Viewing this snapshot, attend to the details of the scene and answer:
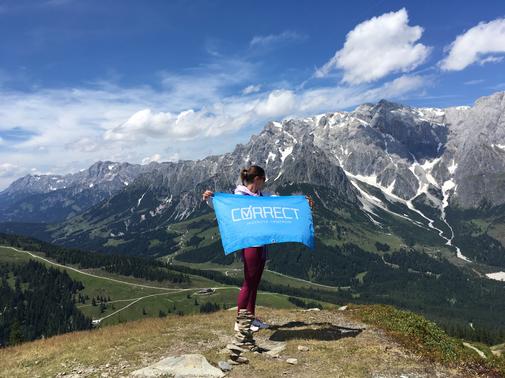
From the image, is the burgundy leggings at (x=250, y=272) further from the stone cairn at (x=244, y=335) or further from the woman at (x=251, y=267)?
the stone cairn at (x=244, y=335)

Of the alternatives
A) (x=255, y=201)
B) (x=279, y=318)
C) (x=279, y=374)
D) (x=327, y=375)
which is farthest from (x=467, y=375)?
(x=279, y=318)

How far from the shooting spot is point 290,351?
19.3 metres

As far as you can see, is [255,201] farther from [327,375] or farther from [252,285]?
[327,375]

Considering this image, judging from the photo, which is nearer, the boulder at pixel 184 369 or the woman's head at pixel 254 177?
the boulder at pixel 184 369

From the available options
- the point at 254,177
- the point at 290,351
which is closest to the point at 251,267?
the point at 254,177

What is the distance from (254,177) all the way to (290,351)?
8208 millimetres

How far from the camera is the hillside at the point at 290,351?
55.9 feet

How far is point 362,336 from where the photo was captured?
73.8 ft

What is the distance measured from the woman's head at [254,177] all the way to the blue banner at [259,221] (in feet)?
2.19

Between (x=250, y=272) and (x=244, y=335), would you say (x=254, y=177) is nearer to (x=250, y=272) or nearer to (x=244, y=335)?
(x=250, y=272)

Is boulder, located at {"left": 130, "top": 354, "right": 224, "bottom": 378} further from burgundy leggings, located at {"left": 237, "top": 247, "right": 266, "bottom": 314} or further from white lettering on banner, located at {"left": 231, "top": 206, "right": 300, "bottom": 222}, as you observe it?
white lettering on banner, located at {"left": 231, "top": 206, "right": 300, "bottom": 222}

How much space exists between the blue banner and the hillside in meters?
5.03

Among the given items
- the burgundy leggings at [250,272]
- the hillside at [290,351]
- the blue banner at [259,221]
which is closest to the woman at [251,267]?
the burgundy leggings at [250,272]

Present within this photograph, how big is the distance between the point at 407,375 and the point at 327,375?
3.37 meters
